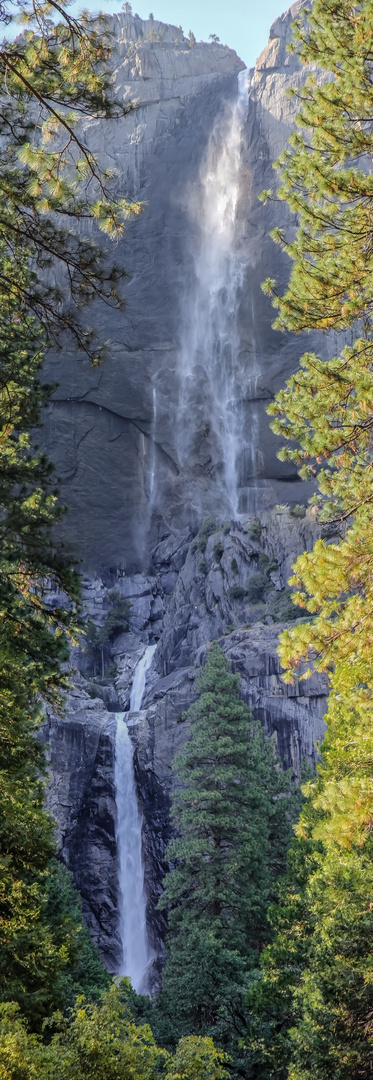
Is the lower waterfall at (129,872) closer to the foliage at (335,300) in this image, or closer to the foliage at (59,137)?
the foliage at (335,300)

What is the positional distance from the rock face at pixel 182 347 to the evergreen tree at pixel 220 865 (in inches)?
1320

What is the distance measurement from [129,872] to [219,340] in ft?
118

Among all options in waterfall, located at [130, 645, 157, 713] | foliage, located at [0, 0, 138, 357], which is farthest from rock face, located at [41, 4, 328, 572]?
foliage, located at [0, 0, 138, 357]

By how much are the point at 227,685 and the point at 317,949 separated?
9.24 m

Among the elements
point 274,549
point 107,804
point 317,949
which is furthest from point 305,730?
point 317,949

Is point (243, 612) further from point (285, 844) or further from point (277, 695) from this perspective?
point (285, 844)

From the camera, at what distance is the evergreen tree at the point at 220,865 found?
1409 centimetres

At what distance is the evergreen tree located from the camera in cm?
Result: 1409

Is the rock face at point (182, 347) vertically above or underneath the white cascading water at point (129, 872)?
above

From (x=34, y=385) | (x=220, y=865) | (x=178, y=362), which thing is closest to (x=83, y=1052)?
(x=34, y=385)

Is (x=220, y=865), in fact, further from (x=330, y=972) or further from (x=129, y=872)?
(x=129, y=872)

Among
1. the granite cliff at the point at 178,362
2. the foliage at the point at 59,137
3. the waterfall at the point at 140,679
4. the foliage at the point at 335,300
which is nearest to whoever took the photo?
the foliage at the point at 59,137

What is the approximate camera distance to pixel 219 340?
54.3 metres

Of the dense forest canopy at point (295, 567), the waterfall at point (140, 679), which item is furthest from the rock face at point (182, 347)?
the dense forest canopy at point (295, 567)
